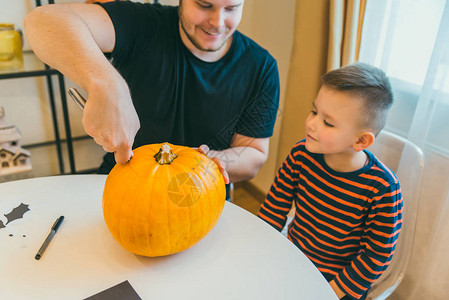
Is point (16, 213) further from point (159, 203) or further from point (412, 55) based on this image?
point (412, 55)

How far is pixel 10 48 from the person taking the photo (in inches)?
52.5

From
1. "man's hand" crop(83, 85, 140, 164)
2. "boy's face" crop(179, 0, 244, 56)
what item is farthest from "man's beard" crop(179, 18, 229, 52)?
"man's hand" crop(83, 85, 140, 164)

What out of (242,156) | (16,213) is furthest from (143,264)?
(242,156)

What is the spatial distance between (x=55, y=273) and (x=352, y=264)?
2.33 feet

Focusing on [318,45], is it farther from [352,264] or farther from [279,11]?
[352,264]

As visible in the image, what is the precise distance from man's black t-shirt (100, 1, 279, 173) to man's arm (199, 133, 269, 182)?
26mm

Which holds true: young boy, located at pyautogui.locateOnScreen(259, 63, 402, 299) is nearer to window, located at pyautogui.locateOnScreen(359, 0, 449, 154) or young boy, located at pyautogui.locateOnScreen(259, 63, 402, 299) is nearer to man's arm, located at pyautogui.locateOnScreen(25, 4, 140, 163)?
window, located at pyautogui.locateOnScreen(359, 0, 449, 154)

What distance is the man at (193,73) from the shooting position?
3.32ft

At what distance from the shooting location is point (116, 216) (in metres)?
0.62

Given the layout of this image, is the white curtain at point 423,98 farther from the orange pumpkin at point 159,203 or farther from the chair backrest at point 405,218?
the orange pumpkin at point 159,203

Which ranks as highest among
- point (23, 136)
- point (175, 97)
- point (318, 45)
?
point (318, 45)

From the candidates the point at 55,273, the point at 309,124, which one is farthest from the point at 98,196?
the point at 309,124

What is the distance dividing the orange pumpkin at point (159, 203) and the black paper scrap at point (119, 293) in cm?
7

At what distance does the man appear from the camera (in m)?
1.01
